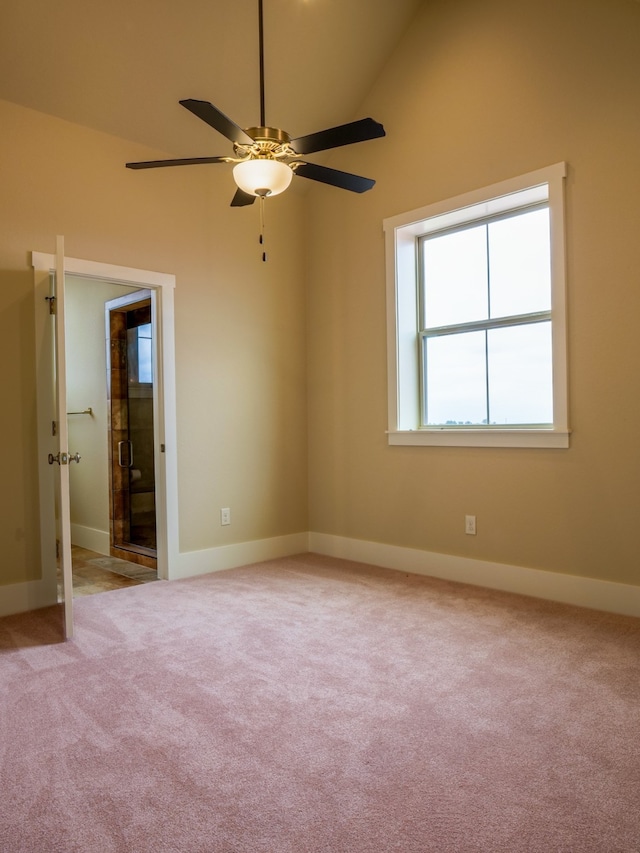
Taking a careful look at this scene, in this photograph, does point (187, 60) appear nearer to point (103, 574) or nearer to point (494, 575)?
point (103, 574)

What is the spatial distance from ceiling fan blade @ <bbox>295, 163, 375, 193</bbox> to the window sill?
1.72 metres

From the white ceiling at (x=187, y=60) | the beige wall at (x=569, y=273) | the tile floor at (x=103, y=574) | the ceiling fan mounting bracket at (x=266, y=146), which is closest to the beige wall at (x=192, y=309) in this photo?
the white ceiling at (x=187, y=60)

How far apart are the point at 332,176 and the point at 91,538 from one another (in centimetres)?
407

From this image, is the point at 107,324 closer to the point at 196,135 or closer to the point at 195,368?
the point at 195,368

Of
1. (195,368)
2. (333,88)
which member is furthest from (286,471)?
(333,88)

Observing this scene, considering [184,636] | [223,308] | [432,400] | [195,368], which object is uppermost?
[223,308]

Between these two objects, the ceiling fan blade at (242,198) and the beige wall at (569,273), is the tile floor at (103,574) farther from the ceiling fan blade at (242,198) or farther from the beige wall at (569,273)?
the ceiling fan blade at (242,198)

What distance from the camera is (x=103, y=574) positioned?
14.6ft

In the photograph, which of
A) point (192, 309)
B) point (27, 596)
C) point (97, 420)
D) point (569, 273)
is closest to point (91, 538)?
point (97, 420)

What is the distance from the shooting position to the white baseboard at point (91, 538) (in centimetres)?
523

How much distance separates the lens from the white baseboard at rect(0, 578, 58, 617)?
340 cm

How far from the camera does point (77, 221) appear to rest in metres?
3.68

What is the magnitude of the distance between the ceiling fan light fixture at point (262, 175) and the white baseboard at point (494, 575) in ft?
8.50

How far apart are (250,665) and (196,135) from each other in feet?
11.2
